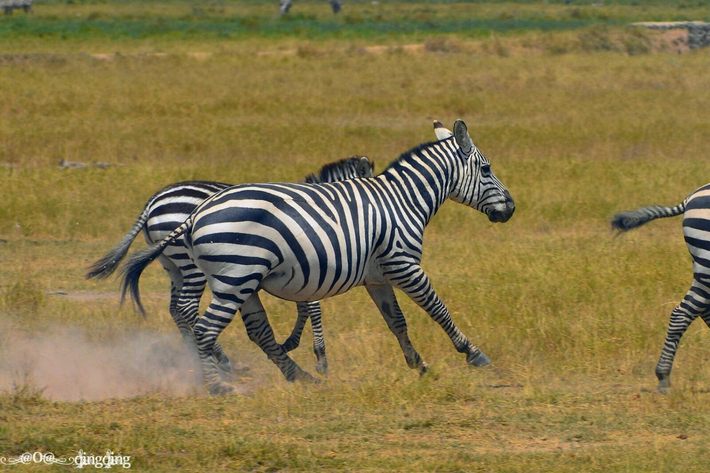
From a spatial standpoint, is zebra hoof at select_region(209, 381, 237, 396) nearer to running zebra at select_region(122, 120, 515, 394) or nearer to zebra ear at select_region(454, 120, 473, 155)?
running zebra at select_region(122, 120, 515, 394)

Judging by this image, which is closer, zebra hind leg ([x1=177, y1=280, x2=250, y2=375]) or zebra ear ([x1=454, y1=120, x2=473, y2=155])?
zebra hind leg ([x1=177, y1=280, x2=250, y2=375])

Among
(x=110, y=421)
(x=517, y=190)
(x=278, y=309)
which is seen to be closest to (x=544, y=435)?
(x=110, y=421)

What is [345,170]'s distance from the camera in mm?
7547

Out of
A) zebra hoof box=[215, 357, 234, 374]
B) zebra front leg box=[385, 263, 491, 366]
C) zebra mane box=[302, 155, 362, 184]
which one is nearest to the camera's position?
zebra front leg box=[385, 263, 491, 366]

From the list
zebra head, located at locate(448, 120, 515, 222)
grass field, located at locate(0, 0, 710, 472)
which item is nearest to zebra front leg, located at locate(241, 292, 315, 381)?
grass field, located at locate(0, 0, 710, 472)

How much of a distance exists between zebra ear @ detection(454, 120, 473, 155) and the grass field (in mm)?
1532

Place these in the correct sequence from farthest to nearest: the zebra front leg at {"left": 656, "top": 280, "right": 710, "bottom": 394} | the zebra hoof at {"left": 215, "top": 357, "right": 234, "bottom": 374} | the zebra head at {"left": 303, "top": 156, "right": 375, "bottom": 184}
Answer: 1. the zebra head at {"left": 303, "top": 156, "right": 375, "bottom": 184}
2. the zebra hoof at {"left": 215, "top": 357, "right": 234, "bottom": 374}
3. the zebra front leg at {"left": 656, "top": 280, "right": 710, "bottom": 394}

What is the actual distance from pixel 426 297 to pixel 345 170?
1.39 metres

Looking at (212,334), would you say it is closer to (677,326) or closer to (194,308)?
(194,308)

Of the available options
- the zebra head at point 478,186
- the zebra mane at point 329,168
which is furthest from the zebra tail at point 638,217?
the zebra mane at point 329,168

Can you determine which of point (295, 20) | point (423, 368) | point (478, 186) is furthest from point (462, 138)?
point (295, 20)

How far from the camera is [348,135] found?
16750mm

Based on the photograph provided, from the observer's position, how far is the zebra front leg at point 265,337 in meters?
6.67

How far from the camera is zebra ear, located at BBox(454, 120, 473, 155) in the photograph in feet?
23.4
